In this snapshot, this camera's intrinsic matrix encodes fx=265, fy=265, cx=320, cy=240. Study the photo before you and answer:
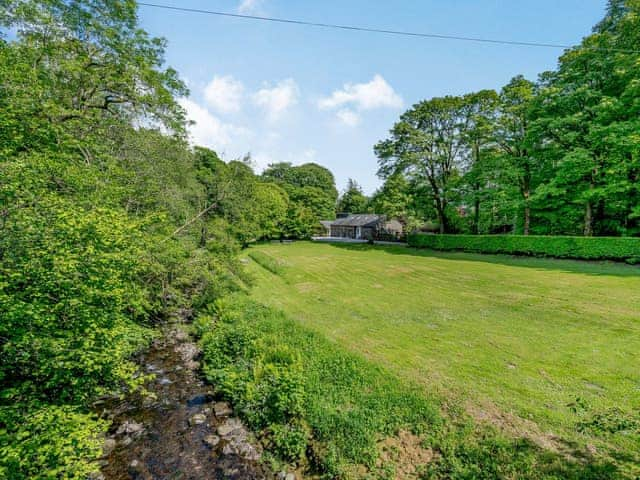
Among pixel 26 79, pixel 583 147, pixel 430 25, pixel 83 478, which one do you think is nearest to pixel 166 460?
pixel 83 478

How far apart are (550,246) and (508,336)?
586 inches

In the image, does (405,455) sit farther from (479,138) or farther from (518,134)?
(479,138)

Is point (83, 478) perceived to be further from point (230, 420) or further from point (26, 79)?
point (26, 79)

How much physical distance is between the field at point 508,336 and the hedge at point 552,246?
1349 millimetres

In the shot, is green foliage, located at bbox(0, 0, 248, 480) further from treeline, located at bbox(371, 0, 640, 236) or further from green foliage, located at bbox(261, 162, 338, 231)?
green foliage, located at bbox(261, 162, 338, 231)

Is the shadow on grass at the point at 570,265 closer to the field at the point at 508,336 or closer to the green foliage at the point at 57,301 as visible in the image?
the field at the point at 508,336

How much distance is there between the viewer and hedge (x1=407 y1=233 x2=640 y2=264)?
1440cm

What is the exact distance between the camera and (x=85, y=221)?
3.69m

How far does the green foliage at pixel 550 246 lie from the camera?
47.6ft

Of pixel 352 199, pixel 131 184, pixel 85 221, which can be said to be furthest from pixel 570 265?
pixel 352 199

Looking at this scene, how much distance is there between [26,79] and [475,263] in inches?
789

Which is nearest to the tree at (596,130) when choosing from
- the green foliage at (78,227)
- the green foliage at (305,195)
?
the green foliage at (78,227)

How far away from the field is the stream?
2.92 metres

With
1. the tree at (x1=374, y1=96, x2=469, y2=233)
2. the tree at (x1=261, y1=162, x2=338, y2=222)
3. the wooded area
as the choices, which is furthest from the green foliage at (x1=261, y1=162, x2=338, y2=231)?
the tree at (x1=374, y1=96, x2=469, y2=233)
